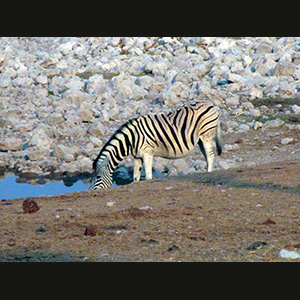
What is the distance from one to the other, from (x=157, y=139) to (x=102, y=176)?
4.26ft

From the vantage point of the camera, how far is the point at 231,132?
16953mm

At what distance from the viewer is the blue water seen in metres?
13.4

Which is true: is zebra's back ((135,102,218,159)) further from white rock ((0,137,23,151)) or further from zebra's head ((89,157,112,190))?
white rock ((0,137,23,151))

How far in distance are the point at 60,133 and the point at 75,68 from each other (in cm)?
660

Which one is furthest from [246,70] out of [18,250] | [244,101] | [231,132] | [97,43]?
[18,250]

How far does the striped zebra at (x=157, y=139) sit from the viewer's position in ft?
41.1

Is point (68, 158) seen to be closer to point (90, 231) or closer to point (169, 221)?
point (169, 221)

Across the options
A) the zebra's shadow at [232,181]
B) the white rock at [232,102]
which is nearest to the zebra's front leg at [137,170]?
the zebra's shadow at [232,181]

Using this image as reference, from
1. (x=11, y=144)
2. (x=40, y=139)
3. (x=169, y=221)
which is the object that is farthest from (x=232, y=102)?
(x=169, y=221)

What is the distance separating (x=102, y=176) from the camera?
12492 millimetres

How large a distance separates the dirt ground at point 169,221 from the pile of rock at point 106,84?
5.23m

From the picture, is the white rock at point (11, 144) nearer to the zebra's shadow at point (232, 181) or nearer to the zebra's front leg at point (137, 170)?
the zebra's front leg at point (137, 170)

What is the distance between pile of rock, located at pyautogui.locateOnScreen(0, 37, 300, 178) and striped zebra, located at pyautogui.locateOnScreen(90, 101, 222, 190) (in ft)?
7.69

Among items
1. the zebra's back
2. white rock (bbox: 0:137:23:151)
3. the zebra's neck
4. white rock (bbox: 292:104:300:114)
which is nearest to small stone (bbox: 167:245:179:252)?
the zebra's back
